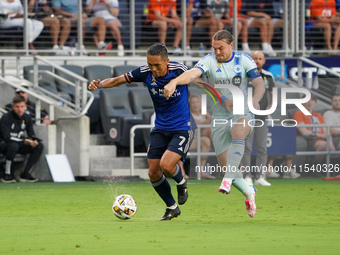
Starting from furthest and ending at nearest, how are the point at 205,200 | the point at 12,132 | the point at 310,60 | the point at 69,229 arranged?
1. the point at 310,60
2. the point at 12,132
3. the point at 205,200
4. the point at 69,229

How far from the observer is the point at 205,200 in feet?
46.1

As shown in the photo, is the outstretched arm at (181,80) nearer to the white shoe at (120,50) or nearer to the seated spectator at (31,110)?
the seated spectator at (31,110)

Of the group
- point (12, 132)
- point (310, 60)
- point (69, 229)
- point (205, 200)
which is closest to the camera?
point (69, 229)

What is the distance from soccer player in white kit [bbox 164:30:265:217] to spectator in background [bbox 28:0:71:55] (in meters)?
11.3

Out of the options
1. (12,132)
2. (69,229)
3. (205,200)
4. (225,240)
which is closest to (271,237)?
(225,240)

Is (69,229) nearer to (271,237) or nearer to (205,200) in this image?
(271,237)

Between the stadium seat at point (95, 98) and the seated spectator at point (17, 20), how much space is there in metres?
1.76

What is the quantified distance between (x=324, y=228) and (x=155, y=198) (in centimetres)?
570

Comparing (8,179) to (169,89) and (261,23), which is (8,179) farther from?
(169,89)

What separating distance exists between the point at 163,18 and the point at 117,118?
414cm

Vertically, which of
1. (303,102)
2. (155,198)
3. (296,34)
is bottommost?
(155,198)

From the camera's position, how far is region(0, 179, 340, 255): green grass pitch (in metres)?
7.40

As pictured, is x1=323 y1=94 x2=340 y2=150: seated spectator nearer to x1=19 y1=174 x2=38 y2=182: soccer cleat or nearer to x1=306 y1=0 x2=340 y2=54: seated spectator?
x1=306 y1=0 x2=340 y2=54: seated spectator

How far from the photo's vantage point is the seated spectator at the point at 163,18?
74.5 ft
